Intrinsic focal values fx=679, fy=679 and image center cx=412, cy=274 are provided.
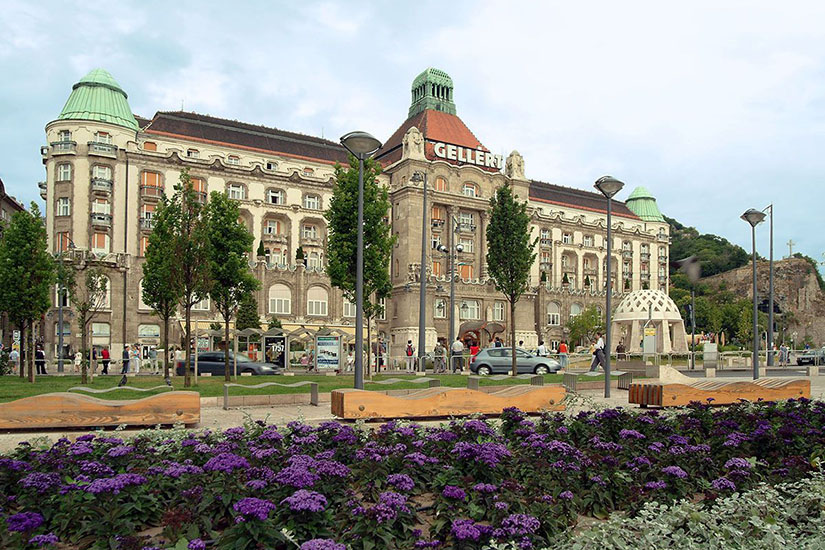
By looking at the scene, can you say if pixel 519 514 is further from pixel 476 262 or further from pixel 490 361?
pixel 476 262

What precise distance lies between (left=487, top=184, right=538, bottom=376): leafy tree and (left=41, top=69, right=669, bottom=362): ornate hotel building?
39.7 ft

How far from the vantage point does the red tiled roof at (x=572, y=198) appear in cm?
8412

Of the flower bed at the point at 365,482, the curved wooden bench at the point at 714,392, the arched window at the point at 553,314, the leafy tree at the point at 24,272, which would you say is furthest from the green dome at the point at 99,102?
the flower bed at the point at 365,482

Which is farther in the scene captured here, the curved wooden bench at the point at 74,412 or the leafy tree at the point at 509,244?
the leafy tree at the point at 509,244

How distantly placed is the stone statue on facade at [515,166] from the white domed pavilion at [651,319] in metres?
26.3

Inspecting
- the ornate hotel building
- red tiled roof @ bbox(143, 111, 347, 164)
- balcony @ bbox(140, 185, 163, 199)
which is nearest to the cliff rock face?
the ornate hotel building

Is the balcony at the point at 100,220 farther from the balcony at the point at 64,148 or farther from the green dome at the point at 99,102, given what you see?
the green dome at the point at 99,102

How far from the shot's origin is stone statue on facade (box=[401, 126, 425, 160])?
6475 centimetres

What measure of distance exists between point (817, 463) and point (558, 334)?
224 feet

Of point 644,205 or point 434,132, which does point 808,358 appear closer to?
point 434,132

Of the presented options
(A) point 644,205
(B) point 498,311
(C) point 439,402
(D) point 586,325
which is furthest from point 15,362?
(A) point 644,205

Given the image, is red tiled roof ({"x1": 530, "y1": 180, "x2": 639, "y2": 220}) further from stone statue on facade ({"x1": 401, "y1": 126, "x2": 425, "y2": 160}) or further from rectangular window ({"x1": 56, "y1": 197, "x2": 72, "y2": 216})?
rectangular window ({"x1": 56, "y1": 197, "x2": 72, "y2": 216})

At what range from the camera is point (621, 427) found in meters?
10.4

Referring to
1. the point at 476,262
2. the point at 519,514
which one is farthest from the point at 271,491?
the point at 476,262
